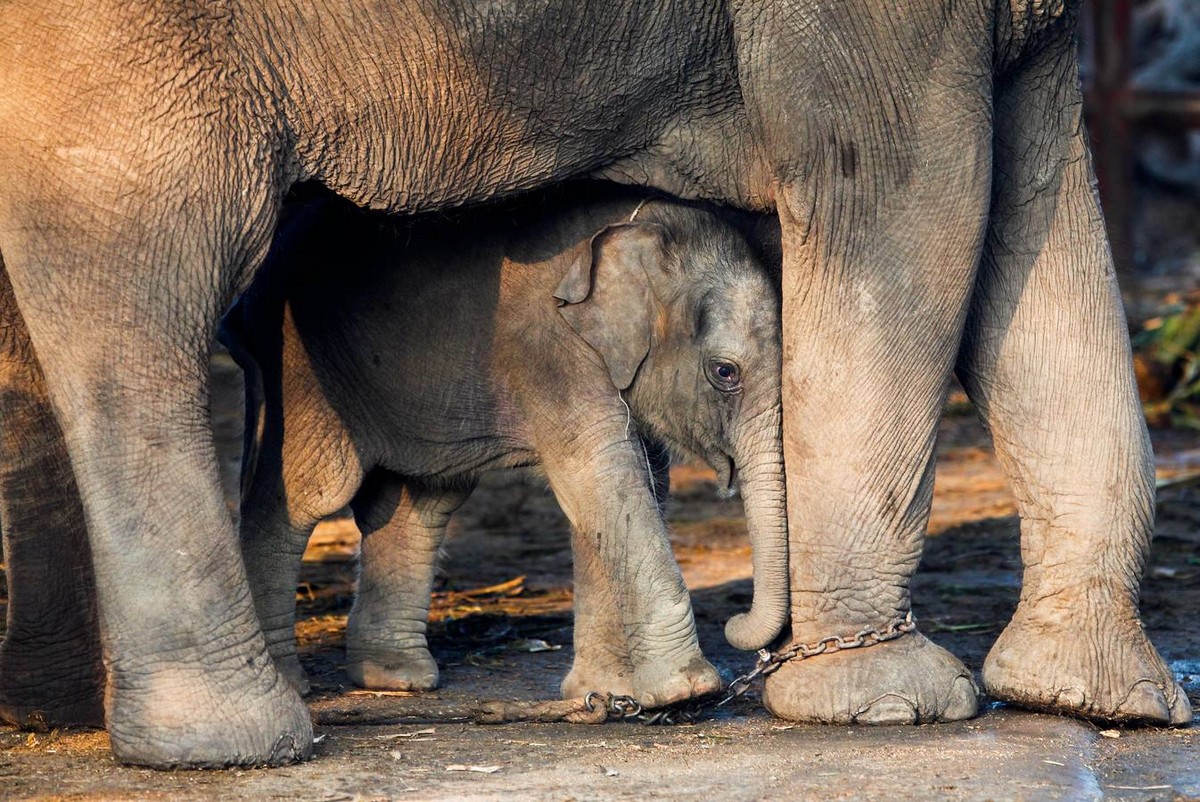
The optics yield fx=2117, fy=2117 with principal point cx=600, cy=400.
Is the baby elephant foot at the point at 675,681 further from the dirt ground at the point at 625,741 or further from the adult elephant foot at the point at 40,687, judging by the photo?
the adult elephant foot at the point at 40,687

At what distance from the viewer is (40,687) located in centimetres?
479

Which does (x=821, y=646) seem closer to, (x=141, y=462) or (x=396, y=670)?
(x=396, y=670)

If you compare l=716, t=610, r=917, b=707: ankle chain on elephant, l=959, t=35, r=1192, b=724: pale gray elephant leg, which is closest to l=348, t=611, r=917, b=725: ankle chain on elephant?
l=716, t=610, r=917, b=707: ankle chain on elephant

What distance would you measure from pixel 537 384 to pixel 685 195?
0.58m

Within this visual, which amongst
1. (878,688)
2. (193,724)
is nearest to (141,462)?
(193,724)

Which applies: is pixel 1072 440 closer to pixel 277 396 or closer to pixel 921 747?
pixel 921 747

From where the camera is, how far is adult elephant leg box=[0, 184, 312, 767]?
4.20 meters

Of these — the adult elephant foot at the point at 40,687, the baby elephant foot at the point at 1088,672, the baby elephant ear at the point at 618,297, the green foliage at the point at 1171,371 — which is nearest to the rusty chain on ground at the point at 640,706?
the baby elephant foot at the point at 1088,672

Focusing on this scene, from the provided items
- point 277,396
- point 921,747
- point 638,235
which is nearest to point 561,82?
point 638,235

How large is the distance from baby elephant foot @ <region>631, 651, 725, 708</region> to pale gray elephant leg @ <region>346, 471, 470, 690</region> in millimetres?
764

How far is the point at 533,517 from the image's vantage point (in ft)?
25.7

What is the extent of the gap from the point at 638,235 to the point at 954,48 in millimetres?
886

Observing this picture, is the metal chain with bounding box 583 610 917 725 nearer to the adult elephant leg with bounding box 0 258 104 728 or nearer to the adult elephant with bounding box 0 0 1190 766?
the adult elephant with bounding box 0 0 1190 766

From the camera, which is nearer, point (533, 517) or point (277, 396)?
point (277, 396)
